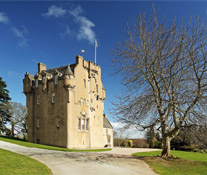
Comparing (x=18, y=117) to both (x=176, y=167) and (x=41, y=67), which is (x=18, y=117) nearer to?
(x=41, y=67)

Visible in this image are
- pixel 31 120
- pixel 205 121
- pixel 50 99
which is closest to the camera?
pixel 205 121

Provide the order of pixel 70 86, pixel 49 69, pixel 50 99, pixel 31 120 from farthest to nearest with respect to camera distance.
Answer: pixel 49 69
pixel 31 120
pixel 50 99
pixel 70 86

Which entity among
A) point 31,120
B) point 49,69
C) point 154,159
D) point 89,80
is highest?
point 49,69

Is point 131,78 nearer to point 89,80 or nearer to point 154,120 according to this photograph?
point 154,120

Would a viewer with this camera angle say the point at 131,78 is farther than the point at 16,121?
No

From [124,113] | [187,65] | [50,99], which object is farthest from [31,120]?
[187,65]

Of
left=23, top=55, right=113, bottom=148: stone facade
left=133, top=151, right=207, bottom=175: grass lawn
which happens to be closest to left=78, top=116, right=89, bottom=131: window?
left=23, top=55, right=113, bottom=148: stone facade

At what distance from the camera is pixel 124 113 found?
17891mm

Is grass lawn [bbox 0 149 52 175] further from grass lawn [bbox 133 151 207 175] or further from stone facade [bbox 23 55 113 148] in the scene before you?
stone facade [bbox 23 55 113 148]

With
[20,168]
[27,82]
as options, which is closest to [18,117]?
[27,82]

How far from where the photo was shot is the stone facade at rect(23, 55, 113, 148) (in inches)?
1284

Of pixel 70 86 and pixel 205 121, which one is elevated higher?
pixel 70 86

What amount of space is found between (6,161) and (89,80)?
82.7ft

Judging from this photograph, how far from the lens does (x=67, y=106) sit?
1272 inches
